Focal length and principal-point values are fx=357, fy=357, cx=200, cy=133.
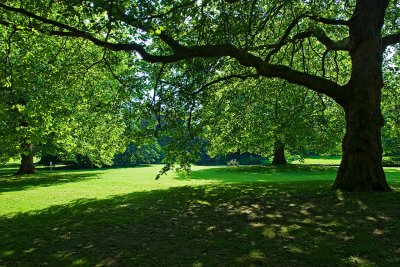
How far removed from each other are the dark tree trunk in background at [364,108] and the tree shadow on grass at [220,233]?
0.92 meters

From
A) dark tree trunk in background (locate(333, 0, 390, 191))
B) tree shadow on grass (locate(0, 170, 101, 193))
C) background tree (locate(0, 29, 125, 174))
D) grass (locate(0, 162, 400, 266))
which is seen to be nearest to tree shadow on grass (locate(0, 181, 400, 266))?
grass (locate(0, 162, 400, 266))

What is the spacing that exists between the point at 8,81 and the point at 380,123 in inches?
522

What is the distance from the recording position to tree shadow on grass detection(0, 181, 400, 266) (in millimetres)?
6645

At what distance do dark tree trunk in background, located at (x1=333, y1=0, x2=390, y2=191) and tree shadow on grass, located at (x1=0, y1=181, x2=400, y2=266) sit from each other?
0.92 metres

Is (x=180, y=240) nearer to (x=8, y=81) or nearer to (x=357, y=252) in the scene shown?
(x=357, y=252)

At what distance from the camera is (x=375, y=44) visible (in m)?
13.0

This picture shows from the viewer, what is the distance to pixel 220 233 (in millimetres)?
8398

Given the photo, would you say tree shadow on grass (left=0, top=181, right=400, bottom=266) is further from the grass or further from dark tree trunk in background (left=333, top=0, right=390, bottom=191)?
dark tree trunk in background (left=333, top=0, right=390, bottom=191)

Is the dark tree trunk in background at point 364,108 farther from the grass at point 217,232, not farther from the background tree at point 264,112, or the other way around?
the background tree at point 264,112

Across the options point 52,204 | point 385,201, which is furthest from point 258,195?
point 52,204

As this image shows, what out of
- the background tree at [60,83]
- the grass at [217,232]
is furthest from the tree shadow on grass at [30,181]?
the grass at [217,232]

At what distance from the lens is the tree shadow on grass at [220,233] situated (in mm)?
6645

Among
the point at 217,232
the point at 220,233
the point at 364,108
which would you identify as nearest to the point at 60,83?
the point at 217,232

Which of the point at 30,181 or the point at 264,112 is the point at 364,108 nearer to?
the point at 264,112
